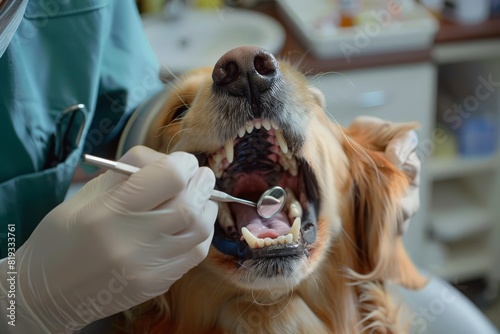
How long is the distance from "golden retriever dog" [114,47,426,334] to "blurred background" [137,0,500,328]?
28.4 inches

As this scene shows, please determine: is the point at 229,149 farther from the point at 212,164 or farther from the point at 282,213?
the point at 282,213

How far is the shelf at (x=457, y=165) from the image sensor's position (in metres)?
2.38

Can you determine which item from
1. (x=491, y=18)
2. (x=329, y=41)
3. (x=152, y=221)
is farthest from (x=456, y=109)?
(x=152, y=221)

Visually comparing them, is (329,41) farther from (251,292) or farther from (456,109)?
(251,292)

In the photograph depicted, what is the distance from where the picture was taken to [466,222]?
246cm

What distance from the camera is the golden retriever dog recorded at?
1.00 meters

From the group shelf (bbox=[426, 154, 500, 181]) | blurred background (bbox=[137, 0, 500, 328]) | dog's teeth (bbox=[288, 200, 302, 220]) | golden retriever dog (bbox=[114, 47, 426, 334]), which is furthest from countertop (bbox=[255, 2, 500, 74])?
dog's teeth (bbox=[288, 200, 302, 220])

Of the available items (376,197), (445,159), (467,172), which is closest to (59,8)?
(376,197)

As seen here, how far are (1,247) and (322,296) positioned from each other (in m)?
0.57

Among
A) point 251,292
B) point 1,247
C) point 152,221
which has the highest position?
point 152,221

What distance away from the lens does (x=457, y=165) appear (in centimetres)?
239

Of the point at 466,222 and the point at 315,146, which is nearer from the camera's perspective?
the point at 315,146

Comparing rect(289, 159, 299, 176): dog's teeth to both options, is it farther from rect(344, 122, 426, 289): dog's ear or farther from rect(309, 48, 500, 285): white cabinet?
rect(309, 48, 500, 285): white cabinet

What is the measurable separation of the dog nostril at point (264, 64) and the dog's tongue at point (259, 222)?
0.23 m
